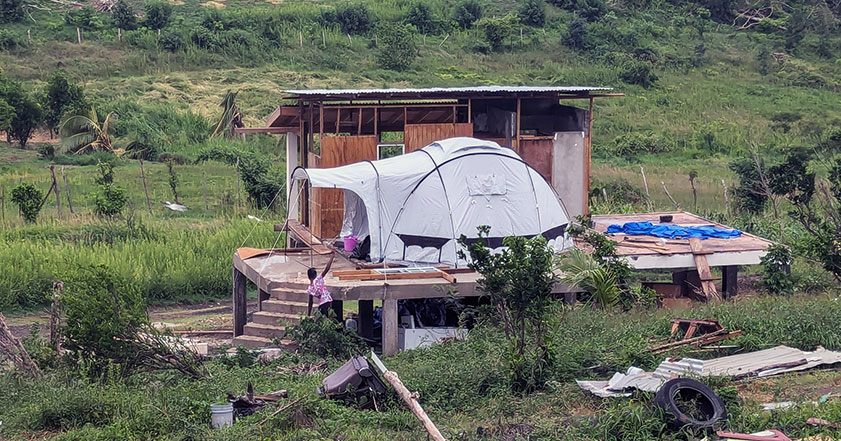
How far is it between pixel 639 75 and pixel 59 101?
71.2 ft

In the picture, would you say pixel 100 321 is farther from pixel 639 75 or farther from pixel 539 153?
pixel 639 75

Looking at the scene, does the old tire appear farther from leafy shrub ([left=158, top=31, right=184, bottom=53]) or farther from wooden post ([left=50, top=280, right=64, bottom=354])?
leafy shrub ([left=158, top=31, right=184, bottom=53])

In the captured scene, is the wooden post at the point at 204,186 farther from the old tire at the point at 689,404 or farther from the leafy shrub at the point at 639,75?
the leafy shrub at the point at 639,75

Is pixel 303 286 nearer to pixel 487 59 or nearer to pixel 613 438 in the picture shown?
pixel 613 438

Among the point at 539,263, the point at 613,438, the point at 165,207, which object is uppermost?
the point at 539,263

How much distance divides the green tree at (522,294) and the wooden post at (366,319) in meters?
4.08

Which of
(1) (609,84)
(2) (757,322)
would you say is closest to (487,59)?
(1) (609,84)

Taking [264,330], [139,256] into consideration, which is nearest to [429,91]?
[264,330]

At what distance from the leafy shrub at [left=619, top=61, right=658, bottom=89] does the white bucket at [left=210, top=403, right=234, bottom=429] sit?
34401 millimetres

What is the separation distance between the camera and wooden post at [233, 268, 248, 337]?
1666 cm

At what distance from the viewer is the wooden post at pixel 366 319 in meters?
15.3

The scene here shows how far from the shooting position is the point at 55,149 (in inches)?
1211

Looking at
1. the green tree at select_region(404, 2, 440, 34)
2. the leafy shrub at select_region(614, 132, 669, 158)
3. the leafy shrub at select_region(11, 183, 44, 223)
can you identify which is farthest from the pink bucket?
the green tree at select_region(404, 2, 440, 34)

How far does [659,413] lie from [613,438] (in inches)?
19.5
